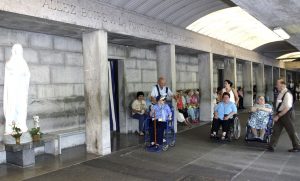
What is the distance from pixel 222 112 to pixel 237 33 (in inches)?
252

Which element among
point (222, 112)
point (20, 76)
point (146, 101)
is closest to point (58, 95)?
point (20, 76)

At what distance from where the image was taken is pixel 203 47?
1146cm

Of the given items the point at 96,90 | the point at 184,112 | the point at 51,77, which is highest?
the point at 51,77

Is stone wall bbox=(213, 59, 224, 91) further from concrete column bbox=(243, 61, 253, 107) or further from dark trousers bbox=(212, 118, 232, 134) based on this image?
dark trousers bbox=(212, 118, 232, 134)

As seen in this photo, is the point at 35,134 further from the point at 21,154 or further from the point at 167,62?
the point at 167,62

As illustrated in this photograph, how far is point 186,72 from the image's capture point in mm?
13992

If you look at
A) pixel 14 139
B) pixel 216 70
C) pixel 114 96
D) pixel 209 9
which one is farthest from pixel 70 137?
pixel 216 70

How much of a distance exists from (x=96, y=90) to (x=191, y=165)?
8.39 ft

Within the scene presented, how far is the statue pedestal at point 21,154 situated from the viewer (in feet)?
19.0

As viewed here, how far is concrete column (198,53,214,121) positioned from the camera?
1204 centimetres

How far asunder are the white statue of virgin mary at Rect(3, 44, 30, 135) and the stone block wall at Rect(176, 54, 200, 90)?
7874mm

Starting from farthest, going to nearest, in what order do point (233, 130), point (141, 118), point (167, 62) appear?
point (141, 118) → point (167, 62) → point (233, 130)

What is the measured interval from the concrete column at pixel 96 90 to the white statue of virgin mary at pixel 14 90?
4.63 ft

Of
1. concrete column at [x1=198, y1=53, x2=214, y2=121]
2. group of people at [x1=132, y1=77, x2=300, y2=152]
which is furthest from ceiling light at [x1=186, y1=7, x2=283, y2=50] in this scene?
group of people at [x1=132, y1=77, x2=300, y2=152]
